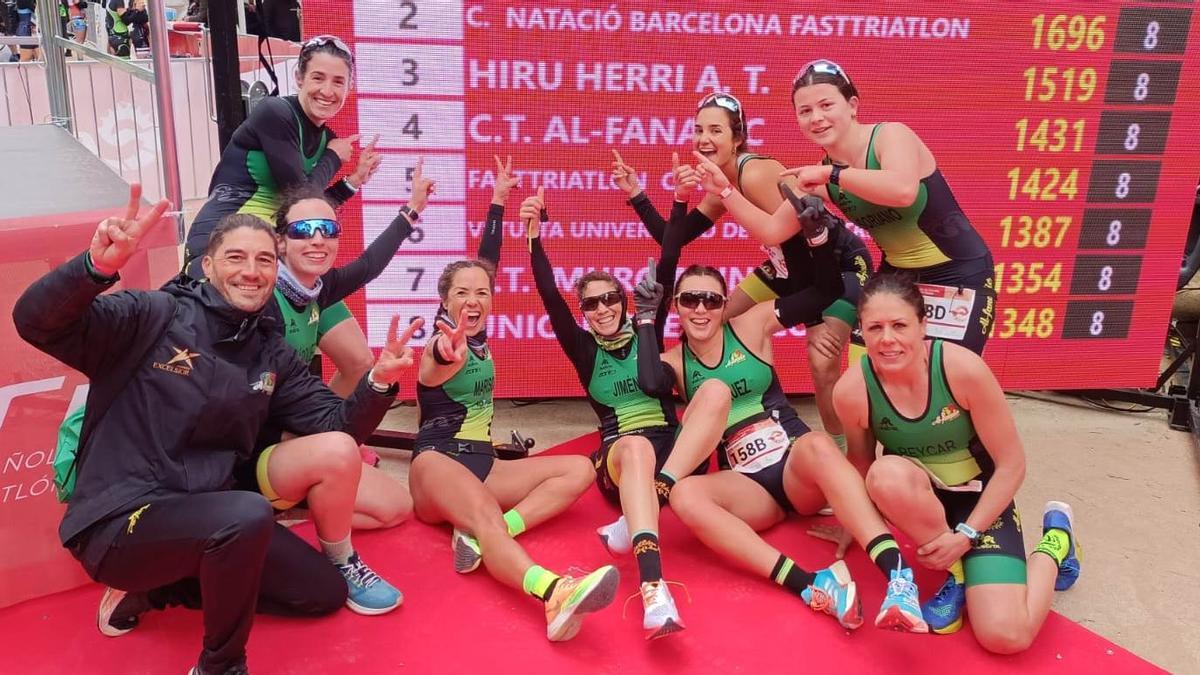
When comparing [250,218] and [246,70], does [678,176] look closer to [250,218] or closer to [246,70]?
[250,218]

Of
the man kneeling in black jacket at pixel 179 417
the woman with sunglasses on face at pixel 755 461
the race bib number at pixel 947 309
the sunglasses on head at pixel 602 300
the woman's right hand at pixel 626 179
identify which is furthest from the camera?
the woman's right hand at pixel 626 179

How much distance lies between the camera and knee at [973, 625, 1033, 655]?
2.84m

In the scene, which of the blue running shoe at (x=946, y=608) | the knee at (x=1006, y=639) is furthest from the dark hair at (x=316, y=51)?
the knee at (x=1006, y=639)

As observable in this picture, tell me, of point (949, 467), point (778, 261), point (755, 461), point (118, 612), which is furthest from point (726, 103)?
point (118, 612)

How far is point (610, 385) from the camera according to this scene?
12.4 ft

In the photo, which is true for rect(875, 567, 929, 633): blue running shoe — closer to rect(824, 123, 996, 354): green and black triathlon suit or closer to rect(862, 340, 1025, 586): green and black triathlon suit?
rect(862, 340, 1025, 586): green and black triathlon suit

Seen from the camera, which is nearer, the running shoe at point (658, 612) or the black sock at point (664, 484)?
the running shoe at point (658, 612)

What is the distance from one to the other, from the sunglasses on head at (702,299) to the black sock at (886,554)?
1066mm

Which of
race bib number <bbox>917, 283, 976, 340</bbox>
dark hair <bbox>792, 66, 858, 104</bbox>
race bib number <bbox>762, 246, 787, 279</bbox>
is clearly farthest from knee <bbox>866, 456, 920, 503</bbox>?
dark hair <bbox>792, 66, 858, 104</bbox>

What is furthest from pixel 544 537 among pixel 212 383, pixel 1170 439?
pixel 1170 439

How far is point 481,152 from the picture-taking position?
4.44m

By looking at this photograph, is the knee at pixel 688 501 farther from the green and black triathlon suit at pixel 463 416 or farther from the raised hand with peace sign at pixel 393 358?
the raised hand with peace sign at pixel 393 358

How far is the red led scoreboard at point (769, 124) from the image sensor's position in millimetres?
4332

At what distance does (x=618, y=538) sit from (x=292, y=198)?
1.73 metres
